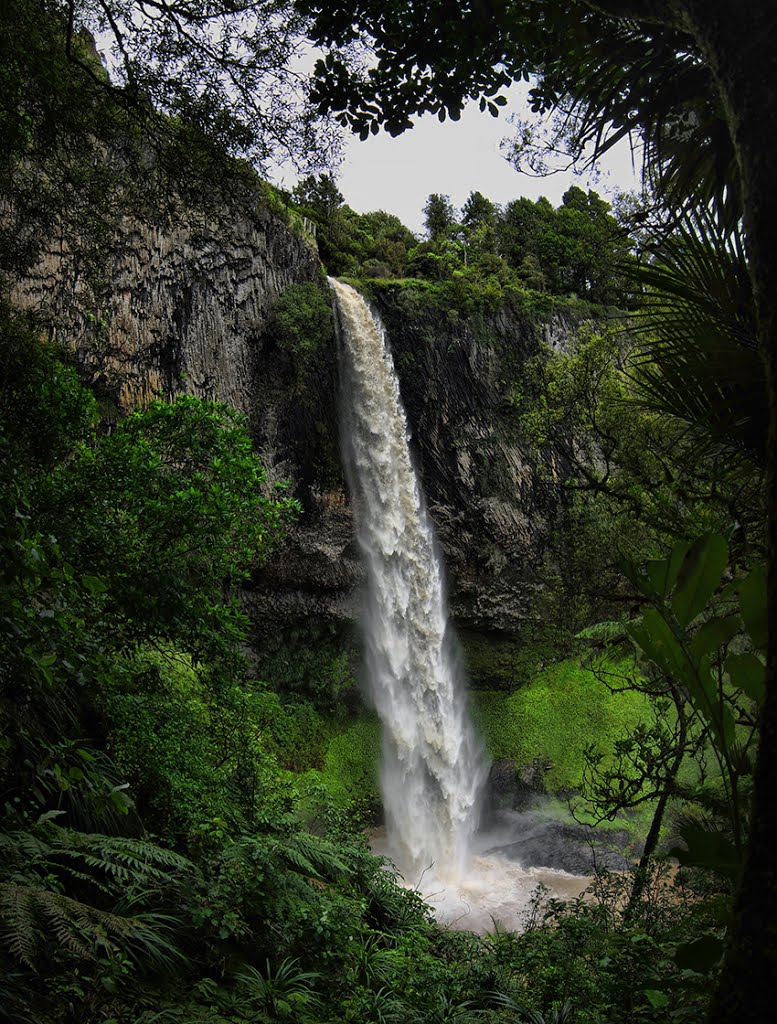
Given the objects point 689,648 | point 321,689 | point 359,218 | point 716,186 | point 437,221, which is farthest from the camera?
point 437,221

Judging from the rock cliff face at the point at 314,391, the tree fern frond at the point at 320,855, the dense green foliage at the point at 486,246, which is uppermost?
the dense green foliage at the point at 486,246

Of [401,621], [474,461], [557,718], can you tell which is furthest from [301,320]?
[557,718]

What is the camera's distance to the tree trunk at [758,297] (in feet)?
2.39

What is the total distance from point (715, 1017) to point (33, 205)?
607 cm

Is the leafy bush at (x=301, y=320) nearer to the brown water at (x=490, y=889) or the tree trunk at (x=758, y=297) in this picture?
the brown water at (x=490, y=889)

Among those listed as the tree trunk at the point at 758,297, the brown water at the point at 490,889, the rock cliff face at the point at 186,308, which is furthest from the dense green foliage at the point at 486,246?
the tree trunk at the point at 758,297

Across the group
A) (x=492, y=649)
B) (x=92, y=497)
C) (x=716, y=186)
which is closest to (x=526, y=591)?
(x=492, y=649)

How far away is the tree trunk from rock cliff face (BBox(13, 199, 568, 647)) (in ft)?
40.7

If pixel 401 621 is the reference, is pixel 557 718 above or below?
below

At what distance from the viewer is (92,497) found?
477 cm

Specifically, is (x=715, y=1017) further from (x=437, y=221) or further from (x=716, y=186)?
(x=437, y=221)

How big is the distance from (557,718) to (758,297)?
16.2 m

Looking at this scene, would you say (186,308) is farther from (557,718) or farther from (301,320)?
(557,718)

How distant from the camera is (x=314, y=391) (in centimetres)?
1636
